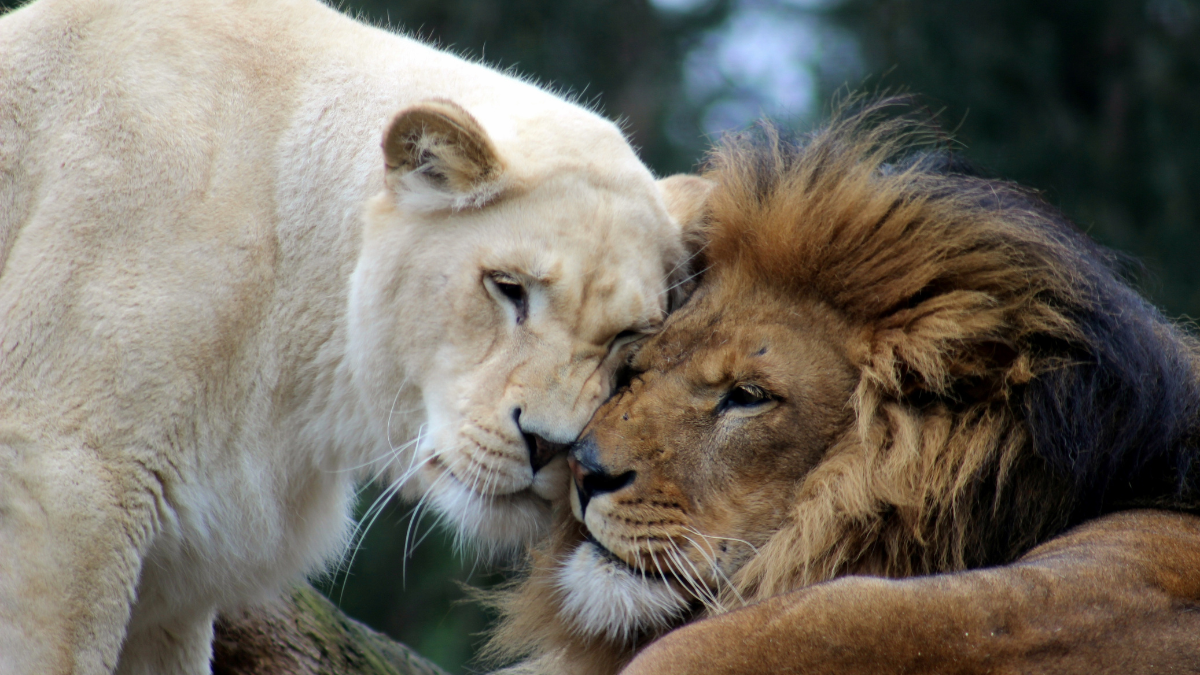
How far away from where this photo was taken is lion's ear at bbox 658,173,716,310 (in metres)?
2.59

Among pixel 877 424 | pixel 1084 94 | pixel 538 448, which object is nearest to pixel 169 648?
pixel 538 448

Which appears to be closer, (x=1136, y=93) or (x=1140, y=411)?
(x=1140, y=411)

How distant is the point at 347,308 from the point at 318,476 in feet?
1.42

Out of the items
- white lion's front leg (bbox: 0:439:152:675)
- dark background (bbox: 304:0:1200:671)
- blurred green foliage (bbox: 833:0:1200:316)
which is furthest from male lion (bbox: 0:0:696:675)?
blurred green foliage (bbox: 833:0:1200:316)

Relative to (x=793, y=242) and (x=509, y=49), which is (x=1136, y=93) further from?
(x=793, y=242)

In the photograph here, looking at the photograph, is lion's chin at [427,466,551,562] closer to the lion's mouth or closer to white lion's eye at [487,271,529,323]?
the lion's mouth

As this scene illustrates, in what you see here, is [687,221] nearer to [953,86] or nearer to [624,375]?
[624,375]

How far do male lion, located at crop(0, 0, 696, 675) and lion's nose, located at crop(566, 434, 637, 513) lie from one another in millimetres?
51

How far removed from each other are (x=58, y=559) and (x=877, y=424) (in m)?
1.55

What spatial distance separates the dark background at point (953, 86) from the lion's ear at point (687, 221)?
184 inches

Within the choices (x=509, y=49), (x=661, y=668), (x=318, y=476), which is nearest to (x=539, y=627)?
(x=318, y=476)

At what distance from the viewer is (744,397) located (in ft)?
7.62

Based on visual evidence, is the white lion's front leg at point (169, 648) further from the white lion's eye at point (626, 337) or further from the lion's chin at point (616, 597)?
the white lion's eye at point (626, 337)

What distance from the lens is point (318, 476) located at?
267 centimetres
